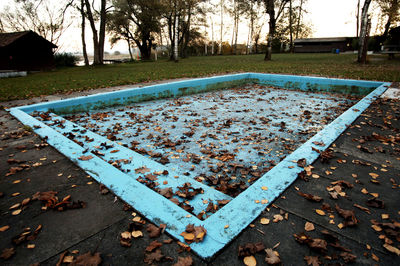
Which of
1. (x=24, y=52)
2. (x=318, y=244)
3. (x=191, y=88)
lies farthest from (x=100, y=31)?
(x=318, y=244)

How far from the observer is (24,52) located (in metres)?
22.4

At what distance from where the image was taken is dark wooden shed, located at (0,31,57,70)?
70.3ft

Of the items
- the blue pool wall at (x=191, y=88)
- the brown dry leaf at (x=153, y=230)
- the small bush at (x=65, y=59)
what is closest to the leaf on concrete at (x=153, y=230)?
the brown dry leaf at (x=153, y=230)

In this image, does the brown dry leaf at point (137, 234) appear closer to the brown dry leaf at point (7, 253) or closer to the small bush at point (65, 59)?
the brown dry leaf at point (7, 253)

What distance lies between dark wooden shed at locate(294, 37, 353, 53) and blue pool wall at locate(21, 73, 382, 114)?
40829 mm

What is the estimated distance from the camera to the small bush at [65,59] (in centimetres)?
2722

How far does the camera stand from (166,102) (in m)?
8.00

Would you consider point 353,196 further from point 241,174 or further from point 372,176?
point 241,174

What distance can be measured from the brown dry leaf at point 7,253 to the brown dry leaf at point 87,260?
51cm

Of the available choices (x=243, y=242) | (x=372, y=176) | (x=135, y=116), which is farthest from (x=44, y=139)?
(x=372, y=176)

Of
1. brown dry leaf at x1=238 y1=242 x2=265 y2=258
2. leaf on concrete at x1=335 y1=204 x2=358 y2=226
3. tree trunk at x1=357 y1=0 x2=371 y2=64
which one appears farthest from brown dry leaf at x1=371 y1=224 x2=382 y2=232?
tree trunk at x1=357 y1=0 x2=371 y2=64

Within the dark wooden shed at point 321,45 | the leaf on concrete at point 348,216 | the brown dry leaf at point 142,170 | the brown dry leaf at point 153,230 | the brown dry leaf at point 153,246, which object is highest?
the dark wooden shed at point 321,45

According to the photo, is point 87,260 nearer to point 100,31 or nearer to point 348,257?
point 348,257

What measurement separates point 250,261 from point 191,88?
332 inches
